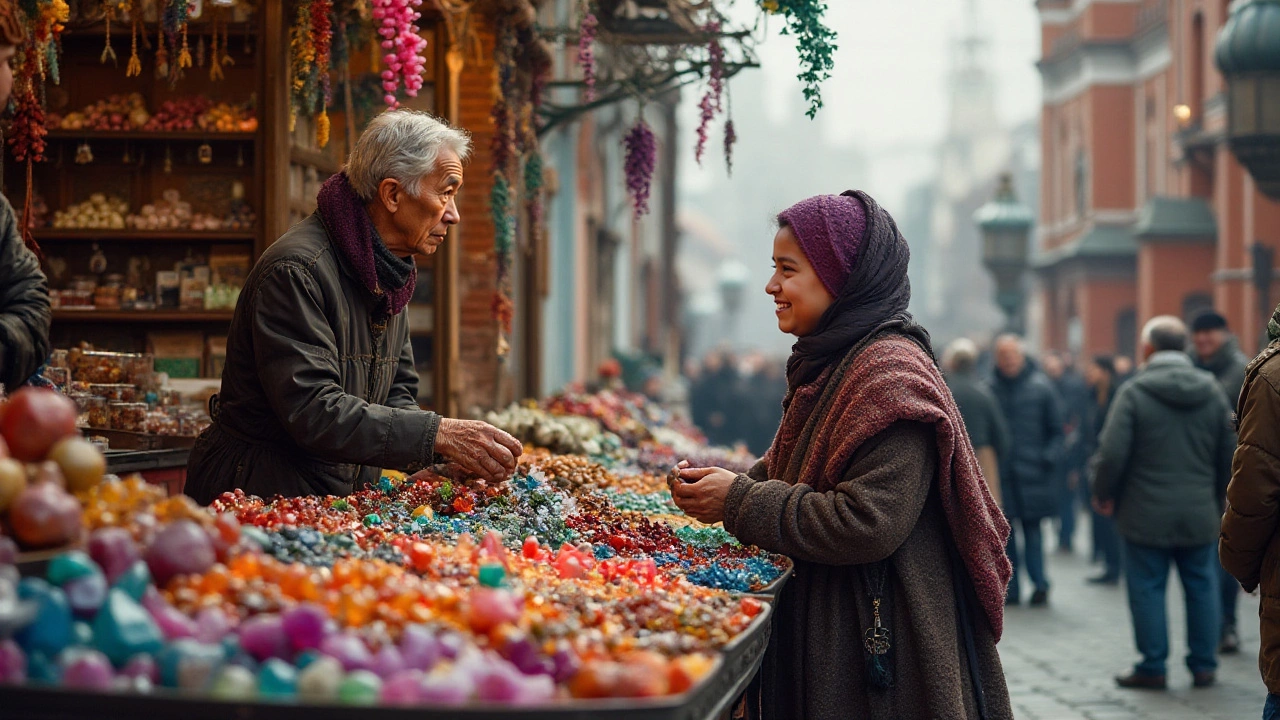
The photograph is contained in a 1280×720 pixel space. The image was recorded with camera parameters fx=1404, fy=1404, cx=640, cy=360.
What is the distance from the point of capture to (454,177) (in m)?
3.77

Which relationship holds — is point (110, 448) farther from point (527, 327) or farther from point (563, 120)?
point (527, 327)

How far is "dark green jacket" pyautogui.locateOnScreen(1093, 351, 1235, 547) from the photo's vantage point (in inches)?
298

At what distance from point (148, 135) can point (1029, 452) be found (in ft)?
22.6

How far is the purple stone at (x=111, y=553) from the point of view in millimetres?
2174

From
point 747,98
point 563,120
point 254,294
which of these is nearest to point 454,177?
point 254,294

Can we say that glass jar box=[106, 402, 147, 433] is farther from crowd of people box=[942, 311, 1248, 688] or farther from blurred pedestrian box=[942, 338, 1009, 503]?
blurred pedestrian box=[942, 338, 1009, 503]

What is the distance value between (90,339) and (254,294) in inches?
138

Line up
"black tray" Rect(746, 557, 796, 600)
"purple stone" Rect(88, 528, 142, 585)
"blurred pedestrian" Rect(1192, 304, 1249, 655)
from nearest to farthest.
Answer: "purple stone" Rect(88, 528, 142, 585) → "black tray" Rect(746, 557, 796, 600) → "blurred pedestrian" Rect(1192, 304, 1249, 655)

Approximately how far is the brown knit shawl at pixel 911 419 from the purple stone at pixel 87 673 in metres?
1.72

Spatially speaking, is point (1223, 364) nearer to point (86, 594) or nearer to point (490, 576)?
point (490, 576)

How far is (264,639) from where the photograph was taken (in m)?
2.07

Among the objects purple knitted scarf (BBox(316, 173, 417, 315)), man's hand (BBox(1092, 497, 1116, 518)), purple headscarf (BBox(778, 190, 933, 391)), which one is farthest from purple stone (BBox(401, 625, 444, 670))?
man's hand (BBox(1092, 497, 1116, 518))

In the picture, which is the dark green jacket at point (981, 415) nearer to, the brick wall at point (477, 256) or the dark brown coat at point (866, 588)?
the brick wall at point (477, 256)

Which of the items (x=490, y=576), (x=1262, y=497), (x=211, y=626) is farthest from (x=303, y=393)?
(x=1262, y=497)
